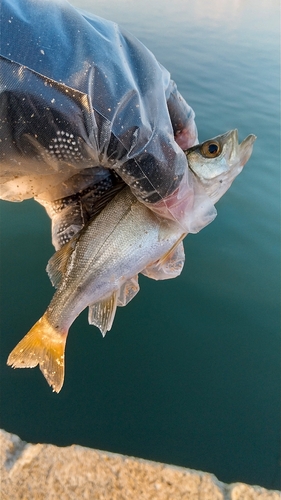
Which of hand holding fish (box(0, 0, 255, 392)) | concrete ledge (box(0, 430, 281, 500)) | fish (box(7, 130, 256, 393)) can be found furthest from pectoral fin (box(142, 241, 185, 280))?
concrete ledge (box(0, 430, 281, 500))

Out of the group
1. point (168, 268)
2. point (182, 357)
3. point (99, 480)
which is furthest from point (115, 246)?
point (182, 357)

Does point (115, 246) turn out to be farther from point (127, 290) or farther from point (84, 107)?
point (84, 107)

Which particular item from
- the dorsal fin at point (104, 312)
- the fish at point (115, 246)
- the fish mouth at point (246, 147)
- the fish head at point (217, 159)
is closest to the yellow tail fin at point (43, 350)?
the fish at point (115, 246)

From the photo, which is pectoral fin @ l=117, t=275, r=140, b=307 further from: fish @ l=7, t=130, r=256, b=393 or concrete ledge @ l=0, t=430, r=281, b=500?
concrete ledge @ l=0, t=430, r=281, b=500

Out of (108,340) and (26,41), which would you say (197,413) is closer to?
(108,340)

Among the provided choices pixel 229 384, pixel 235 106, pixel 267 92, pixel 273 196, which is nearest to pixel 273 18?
pixel 267 92

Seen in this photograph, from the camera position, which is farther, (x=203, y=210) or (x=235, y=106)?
(x=235, y=106)
